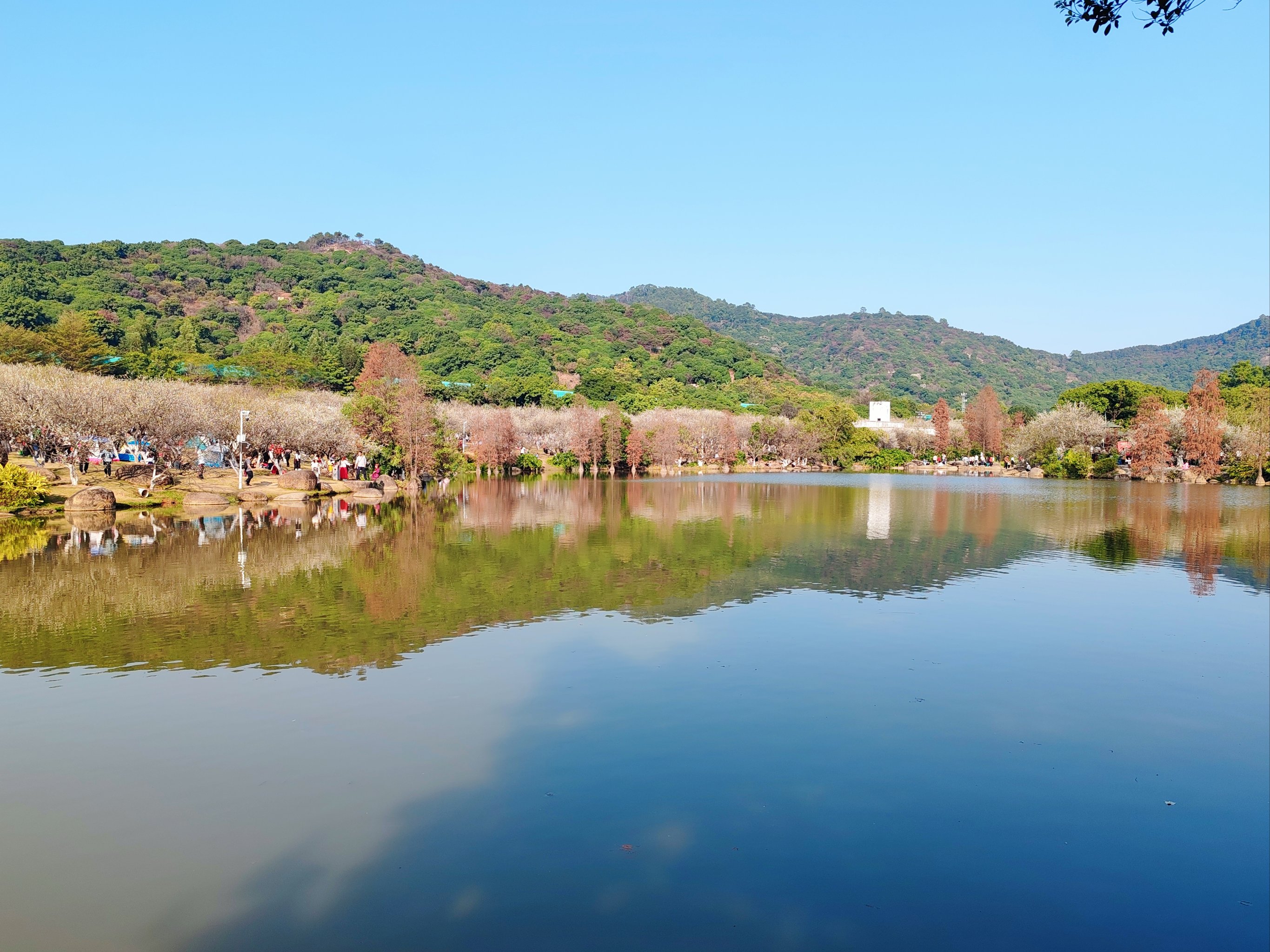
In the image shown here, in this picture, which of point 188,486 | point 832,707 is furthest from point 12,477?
point 832,707

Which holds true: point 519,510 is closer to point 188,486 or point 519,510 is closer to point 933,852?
point 188,486

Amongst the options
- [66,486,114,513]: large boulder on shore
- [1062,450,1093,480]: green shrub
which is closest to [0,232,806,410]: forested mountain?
[66,486,114,513]: large boulder on shore

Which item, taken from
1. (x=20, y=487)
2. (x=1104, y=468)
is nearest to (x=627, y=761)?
(x=20, y=487)

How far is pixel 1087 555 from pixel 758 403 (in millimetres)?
113692

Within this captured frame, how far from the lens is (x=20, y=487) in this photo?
33469mm

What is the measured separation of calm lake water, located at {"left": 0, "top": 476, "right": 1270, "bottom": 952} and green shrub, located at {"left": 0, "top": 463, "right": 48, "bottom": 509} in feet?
44.8

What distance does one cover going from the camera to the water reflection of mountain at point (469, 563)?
49.6 ft

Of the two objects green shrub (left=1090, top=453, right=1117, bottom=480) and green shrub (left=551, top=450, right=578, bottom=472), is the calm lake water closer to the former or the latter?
green shrub (left=1090, top=453, right=1117, bottom=480)

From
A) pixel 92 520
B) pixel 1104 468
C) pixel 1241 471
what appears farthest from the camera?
pixel 1104 468

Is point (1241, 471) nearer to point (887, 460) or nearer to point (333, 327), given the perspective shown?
point (887, 460)

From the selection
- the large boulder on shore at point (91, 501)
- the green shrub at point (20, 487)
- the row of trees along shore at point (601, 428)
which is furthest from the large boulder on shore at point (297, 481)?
the green shrub at point (20, 487)

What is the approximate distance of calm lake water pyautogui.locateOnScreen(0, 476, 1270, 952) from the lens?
6715 mm

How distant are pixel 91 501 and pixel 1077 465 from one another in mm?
76787

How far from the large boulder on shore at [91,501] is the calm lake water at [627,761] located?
13767mm
